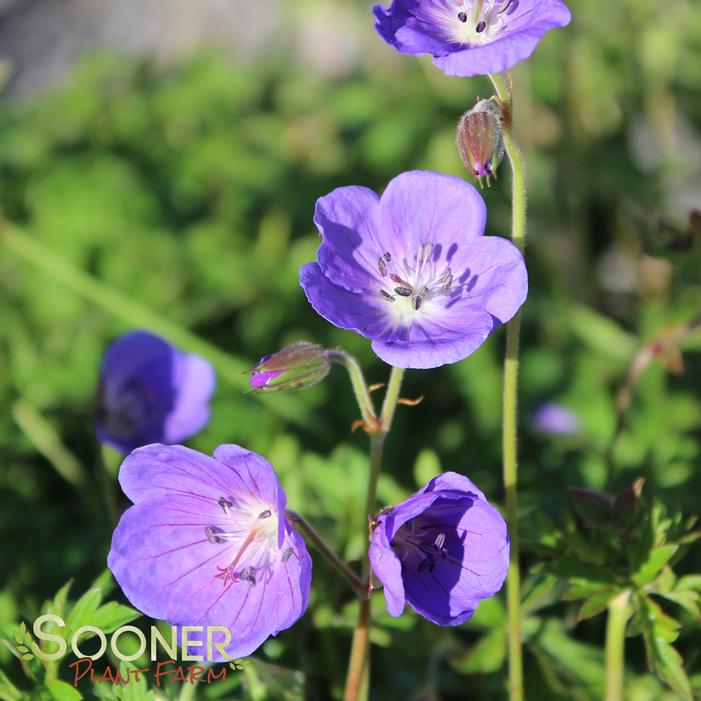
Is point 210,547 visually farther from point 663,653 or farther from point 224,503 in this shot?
point 663,653

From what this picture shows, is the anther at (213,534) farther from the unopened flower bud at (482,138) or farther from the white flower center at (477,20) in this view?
the white flower center at (477,20)

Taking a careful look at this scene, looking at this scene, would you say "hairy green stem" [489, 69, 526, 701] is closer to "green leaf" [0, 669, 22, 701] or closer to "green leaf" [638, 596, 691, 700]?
"green leaf" [638, 596, 691, 700]

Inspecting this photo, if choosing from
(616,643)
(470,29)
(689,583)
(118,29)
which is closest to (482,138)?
(470,29)

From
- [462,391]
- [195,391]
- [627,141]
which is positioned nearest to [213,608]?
[195,391]

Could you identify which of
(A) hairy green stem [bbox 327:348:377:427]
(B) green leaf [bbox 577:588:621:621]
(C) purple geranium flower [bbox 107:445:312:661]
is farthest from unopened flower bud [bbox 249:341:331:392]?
(B) green leaf [bbox 577:588:621:621]

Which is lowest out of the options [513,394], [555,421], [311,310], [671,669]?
[555,421]
